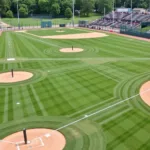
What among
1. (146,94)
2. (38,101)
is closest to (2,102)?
(38,101)

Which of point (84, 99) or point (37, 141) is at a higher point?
point (84, 99)

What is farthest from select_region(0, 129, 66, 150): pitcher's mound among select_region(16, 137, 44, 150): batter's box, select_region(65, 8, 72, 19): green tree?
select_region(65, 8, 72, 19): green tree

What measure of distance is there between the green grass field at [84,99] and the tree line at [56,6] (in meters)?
107

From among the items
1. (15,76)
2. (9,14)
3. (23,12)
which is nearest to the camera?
(15,76)

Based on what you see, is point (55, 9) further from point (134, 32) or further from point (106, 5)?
point (134, 32)

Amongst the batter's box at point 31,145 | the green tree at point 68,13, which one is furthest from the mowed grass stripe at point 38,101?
the green tree at point 68,13

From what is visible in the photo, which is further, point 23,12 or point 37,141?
point 23,12

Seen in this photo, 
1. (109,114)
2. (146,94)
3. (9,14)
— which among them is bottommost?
(109,114)

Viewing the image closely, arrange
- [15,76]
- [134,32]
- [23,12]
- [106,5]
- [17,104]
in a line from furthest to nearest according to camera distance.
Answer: [106,5], [23,12], [134,32], [15,76], [17,104]

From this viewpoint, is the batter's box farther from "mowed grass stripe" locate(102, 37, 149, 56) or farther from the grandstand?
the grandstand

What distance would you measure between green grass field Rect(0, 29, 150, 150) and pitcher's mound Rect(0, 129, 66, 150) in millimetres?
687

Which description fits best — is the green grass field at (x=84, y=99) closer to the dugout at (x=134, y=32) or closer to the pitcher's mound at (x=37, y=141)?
the pitcher's mound at (x=37, y=141)

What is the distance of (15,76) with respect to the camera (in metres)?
34.4

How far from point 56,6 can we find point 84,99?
12893 cm
